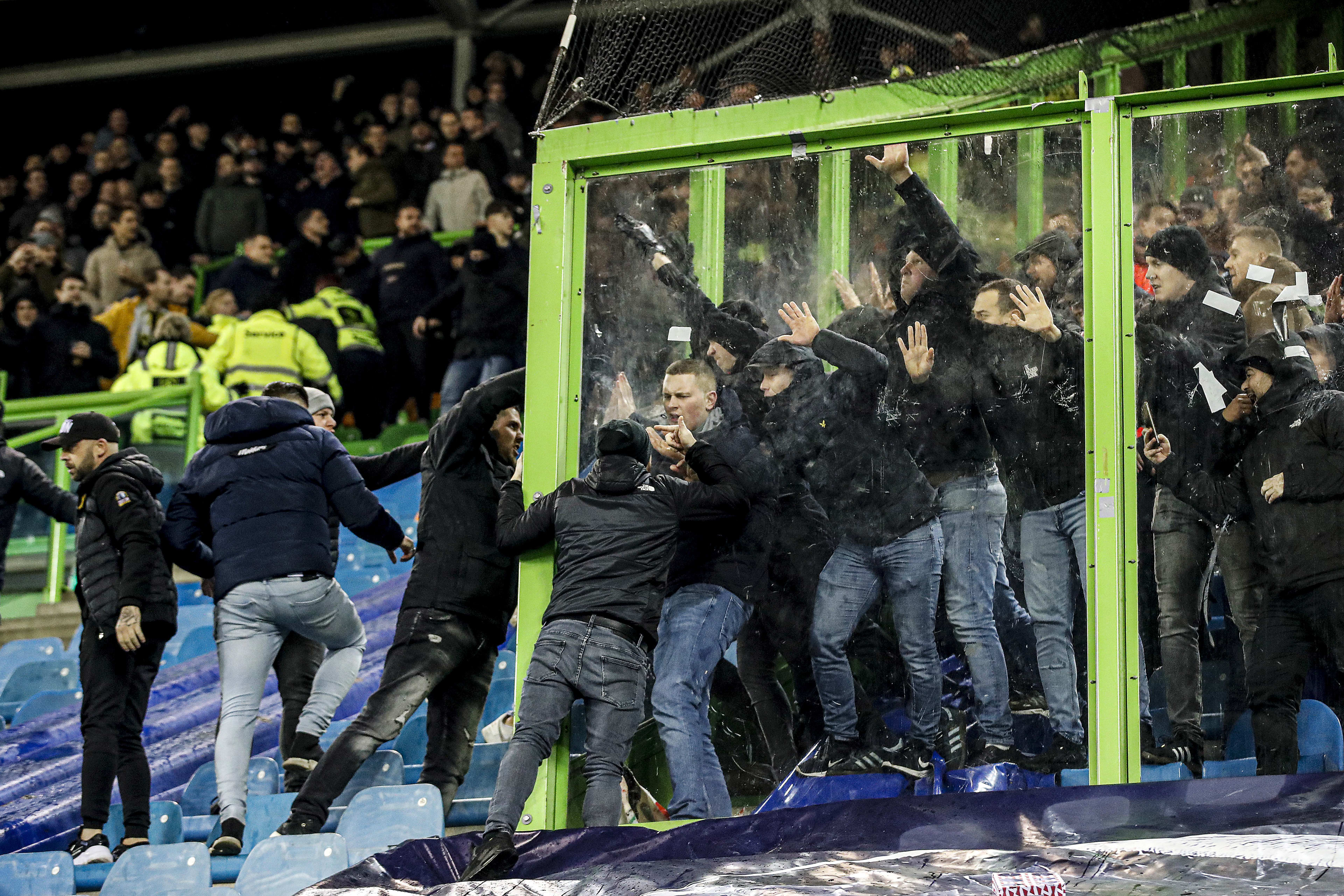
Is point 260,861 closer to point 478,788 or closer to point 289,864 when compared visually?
point 289,864

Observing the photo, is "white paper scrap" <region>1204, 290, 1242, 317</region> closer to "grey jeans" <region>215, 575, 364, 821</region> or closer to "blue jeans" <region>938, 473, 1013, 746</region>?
"blue jeans" <region>938, 473, 1013, 746</region>

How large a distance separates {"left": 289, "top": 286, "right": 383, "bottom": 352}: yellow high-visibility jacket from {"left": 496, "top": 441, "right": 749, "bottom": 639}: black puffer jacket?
6.47m

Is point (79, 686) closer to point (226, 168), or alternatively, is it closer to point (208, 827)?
point (208, 827)

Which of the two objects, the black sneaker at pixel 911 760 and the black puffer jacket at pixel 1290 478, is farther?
the black sneaker at pixel 911 760

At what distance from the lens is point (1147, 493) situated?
4922 millimetres

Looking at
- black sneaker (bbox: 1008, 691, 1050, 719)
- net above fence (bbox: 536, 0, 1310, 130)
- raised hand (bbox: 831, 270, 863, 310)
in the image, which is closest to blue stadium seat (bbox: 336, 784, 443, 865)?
black sneaker (bbox: 1008, 691, 1050, 719)

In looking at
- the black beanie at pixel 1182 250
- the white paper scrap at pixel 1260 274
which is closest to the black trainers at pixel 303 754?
the black beanie at pixel 1182 250

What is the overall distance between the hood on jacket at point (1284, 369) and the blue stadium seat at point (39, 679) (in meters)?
6.16

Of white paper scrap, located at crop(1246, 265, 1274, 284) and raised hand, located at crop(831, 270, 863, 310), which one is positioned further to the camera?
raised hand, located at crop(831, 270, 863, 310)

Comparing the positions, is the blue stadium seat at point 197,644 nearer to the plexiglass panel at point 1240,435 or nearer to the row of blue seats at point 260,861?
the row of blue seats at point 260,861

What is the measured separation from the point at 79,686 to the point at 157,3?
13.4 meters

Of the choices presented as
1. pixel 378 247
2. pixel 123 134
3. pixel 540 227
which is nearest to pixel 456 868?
pixel 540 227

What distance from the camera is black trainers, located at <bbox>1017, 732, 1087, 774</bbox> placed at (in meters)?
4.82

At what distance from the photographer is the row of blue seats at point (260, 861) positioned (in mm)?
4789
